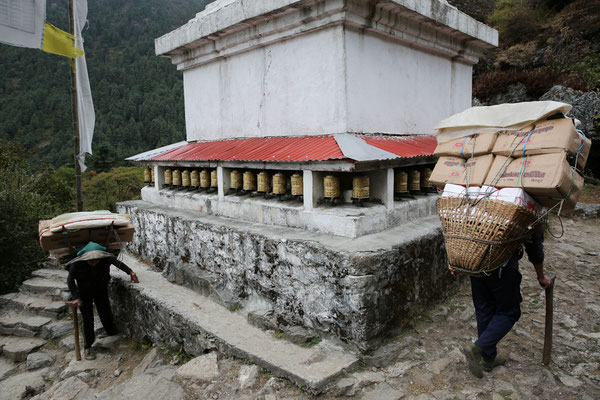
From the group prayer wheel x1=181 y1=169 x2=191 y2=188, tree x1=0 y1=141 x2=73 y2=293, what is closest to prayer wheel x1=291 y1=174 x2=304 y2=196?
prayer wheel x1=181 y1=169 x2=191 y2=188

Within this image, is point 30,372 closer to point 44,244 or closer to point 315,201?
point 44,244

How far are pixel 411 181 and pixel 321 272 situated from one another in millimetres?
1875

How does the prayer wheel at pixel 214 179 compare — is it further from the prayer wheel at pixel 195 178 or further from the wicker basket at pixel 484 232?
the wicker basket at pixel 484 232

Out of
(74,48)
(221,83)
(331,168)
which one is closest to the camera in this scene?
(331,168)

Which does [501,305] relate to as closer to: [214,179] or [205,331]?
[205,331]

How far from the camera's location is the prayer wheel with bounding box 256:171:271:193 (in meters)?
4.61

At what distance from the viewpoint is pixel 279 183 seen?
14.4 feet

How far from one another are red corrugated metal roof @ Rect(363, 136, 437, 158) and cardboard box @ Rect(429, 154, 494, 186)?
901mm

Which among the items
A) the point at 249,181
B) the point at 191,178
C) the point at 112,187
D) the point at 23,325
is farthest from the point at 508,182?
the point at 112,187

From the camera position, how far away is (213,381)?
3328 millimetres

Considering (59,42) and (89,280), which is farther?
(59,42)

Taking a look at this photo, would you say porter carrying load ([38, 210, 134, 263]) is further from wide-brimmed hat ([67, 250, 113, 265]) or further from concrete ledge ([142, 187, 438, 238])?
concrete ledge ([142, 187, 438, 238])

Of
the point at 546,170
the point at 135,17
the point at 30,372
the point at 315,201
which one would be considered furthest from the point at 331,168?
the point at 135,17

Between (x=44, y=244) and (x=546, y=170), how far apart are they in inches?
224
